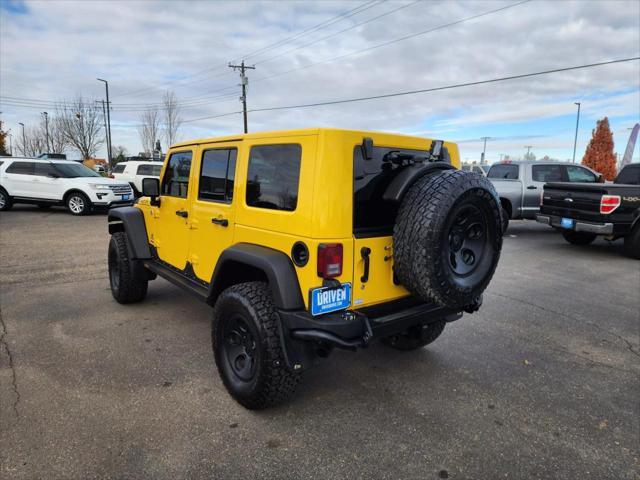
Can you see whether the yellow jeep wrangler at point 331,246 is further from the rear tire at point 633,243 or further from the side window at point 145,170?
the side window at point 145,170

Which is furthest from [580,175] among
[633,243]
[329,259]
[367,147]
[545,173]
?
[329,259]

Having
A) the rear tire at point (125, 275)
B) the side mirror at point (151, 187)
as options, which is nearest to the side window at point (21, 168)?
the rear tire at point (125, 275)

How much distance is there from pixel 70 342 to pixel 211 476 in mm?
2367

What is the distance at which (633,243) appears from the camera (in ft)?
26.5

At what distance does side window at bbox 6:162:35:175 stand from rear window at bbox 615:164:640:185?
1632 cm

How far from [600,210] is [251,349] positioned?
7.73 m

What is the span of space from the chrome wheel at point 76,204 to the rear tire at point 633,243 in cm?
1396

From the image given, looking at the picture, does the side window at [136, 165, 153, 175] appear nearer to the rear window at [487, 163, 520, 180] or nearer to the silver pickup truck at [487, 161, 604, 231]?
the rear window at [487, 163, 520, 180]

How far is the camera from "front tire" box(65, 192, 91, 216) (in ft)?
42.3

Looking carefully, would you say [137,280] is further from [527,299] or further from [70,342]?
[527,299]

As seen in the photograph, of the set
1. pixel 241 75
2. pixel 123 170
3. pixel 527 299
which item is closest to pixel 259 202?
pixel 527 299

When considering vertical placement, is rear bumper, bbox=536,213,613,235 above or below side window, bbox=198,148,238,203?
below

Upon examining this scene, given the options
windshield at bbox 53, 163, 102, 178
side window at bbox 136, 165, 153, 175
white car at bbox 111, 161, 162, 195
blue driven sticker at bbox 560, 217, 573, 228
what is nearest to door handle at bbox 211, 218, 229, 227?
blue driven sticker at bbox 560, 217, 573, 228

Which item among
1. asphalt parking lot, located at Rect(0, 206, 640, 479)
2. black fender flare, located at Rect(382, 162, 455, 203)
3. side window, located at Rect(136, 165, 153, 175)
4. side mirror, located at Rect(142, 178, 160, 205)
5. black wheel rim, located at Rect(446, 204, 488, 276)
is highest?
side window, located at Rect(136, 165, 153, 175)
